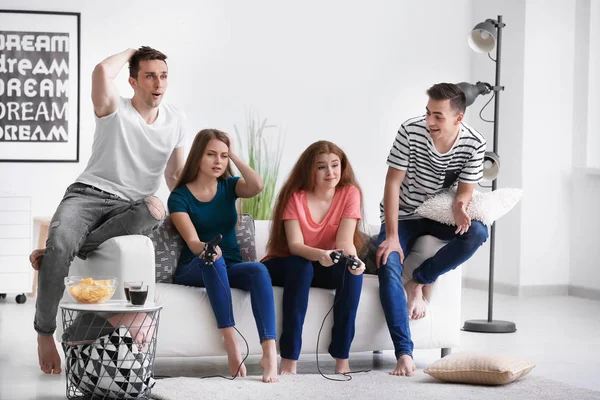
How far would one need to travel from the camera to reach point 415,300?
3.90 meters

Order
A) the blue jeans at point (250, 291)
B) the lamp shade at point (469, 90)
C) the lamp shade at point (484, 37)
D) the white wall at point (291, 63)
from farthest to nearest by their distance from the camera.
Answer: the white wall at point (291, 63)
the lamp shade at point (484, 37)
the lamp shade at point (469, 90)
the blue jeans at point (250, 291)

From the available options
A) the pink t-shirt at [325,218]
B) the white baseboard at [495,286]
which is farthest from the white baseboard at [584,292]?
the pink t-shirt at [325,218]

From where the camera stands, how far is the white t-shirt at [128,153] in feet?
12.1

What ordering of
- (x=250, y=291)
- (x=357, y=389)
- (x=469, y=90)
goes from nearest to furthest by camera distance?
(x=357, y=389) → (x=250, y=291) → (x=469, y=90)

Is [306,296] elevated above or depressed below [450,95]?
below

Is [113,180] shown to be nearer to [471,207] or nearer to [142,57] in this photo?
[142,57]

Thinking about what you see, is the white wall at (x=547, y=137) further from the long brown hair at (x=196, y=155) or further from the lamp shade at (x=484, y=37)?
the long brown hair at (x=196, y=155)

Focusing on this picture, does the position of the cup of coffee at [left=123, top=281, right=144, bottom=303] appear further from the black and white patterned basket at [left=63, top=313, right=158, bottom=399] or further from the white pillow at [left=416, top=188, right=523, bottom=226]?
the white pillow at [left=416, top=188, right=523, bottom=226]

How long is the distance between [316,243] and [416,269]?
47cm

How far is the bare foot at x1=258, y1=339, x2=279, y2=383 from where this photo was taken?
342 cm

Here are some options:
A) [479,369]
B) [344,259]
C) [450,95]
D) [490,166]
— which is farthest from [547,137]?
[479,369]

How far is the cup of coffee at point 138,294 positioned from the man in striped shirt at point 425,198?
113cm

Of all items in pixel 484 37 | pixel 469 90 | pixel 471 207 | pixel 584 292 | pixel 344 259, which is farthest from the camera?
pixel 584 292

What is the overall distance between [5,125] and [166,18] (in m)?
1.32
